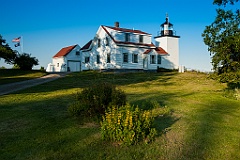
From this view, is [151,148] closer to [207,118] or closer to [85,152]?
[85,152]

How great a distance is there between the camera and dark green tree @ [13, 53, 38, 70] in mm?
35625

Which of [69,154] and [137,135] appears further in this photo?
[137,135]

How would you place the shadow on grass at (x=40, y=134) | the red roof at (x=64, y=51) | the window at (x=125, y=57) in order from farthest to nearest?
the red roof at (x=64, y=51) < the window at (x=125, y=57) < the shadow on grass at (x=40, y=134)

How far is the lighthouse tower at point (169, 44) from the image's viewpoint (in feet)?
139

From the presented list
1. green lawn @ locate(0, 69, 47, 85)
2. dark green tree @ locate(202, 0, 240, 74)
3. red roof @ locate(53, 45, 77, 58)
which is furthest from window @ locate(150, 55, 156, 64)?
Result: dark green tree @ locate(202, 0, 240, 74)

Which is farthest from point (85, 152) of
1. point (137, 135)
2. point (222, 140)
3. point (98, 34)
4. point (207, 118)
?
point (98, 34)

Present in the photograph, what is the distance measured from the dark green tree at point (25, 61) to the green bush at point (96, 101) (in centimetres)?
3037

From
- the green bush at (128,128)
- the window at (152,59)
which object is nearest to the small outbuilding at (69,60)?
the window at (152,59)

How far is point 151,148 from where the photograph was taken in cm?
554

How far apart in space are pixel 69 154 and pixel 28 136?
146cm

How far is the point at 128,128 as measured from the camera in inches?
223

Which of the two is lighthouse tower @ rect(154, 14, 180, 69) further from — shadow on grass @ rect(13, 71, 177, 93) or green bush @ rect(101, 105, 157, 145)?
green bush @ rect(101, 105, 157, 145)

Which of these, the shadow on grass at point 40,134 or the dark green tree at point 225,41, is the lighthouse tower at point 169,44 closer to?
the dark green tree at point 225,41

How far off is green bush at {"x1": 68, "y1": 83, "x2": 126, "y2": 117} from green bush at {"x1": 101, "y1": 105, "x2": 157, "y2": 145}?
1520 millimetres
